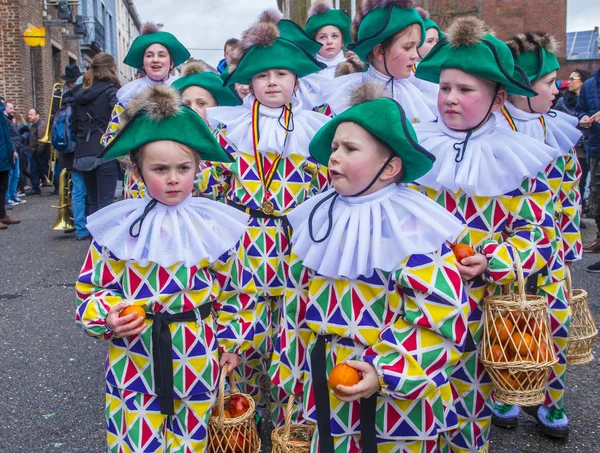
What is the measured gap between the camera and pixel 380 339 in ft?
6.91

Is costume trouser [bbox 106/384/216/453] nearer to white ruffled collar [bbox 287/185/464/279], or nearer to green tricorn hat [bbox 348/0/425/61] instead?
white ruffled collar [bbox 287/185/464/279]

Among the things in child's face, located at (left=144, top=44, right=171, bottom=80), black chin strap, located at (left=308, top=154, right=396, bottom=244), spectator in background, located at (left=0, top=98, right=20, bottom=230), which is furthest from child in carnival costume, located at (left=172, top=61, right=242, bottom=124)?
spectator in background, located at (left=0, top=98, right=20, bottom=230)

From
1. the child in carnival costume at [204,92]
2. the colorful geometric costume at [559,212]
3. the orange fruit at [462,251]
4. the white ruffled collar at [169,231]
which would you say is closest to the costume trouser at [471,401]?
the orange fruit at [462,251]

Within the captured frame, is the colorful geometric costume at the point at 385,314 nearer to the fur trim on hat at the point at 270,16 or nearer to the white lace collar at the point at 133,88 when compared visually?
the fur trim on hat at the point at 270,16

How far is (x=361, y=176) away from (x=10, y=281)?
6.01m

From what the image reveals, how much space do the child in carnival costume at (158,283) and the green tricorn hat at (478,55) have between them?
106 centimetres

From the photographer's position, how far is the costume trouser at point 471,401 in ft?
8.87

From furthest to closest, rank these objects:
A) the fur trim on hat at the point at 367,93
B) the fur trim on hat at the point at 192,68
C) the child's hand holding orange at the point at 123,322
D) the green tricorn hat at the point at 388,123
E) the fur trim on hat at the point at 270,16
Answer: the fur trim on hat at the point at 192,68 < the fur trim on hat at the point at 270,16 < the child's hand holding orange at the point at 123,322 < the fur trim on hat at the point at 367,93 < the green tricorn hat at the point at 388,123

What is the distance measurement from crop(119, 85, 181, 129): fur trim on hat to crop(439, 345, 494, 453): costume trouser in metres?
1.57

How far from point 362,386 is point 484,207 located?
107cm

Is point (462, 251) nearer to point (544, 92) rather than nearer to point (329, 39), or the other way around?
point (544, 92)

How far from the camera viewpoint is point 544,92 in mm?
3361

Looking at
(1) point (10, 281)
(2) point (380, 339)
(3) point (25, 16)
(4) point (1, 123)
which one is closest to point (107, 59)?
(1) point (10, 281)

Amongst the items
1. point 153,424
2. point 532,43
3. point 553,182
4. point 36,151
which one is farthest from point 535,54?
point 36,151
